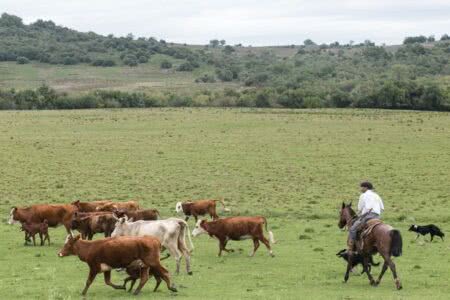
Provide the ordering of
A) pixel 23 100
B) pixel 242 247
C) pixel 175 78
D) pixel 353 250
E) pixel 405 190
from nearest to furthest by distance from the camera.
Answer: pixel 353 250 < pixel 242 247 < pixel 405 190 < pixel 23 100 < pixel 175 78

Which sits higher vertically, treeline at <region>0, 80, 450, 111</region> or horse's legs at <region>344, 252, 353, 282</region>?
horse's legs at <region>344, 252, 353, 282</region>

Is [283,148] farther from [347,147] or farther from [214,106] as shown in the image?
[214,106]

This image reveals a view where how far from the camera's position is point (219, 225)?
23.1m

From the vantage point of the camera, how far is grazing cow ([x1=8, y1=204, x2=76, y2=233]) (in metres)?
25.6

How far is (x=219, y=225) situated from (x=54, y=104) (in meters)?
80.9

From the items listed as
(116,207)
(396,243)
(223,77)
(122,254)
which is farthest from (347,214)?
(223,77)

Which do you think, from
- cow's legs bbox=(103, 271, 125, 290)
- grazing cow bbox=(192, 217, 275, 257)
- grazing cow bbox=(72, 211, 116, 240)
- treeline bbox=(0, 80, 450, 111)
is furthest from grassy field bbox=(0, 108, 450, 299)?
treeline bbox=(0, 80, 450, 111)

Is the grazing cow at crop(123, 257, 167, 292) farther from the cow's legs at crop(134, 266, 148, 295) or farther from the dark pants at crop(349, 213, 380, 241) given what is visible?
the dark pants at crop(349, 213, 380, 241)

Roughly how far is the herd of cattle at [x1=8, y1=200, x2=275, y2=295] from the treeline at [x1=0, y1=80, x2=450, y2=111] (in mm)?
69704

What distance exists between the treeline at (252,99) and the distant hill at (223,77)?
0.13 metres

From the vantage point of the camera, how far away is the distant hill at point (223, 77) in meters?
99.9

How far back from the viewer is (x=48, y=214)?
25703 millimetres

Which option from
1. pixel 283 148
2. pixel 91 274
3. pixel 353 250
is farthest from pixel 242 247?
pixel 283 148

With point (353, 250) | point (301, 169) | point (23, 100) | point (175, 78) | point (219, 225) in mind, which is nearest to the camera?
point (353, 250)
